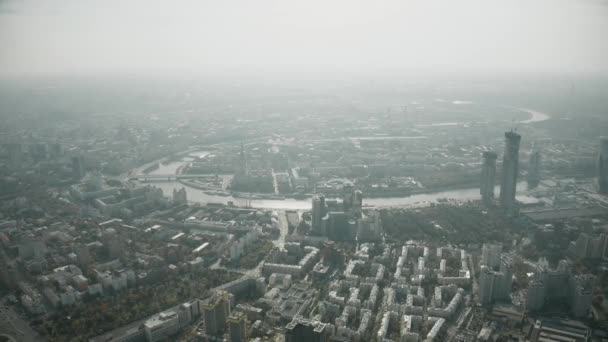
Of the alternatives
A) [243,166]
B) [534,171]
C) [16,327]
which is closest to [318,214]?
[243,166]

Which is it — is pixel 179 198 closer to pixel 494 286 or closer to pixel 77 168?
A: pixel 77 168

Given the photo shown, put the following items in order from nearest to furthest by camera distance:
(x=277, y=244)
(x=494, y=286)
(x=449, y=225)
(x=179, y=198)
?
1. (x=494, y=286)
2. (x=277, y=244)
3. (x=449, y=225)
4. (x=179, y=198)

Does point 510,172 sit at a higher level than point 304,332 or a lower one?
higher

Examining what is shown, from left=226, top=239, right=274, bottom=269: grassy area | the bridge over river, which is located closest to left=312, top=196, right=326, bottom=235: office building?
left=226, top=239, right=274, bottom=269: grassy area

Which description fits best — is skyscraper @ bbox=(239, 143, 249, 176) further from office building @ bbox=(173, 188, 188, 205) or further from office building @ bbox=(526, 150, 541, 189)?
office building @ bbox=(526, 150, 541, 189)

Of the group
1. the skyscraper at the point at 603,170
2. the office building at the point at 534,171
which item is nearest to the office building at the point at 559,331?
the skyscraper at the point at 603,170

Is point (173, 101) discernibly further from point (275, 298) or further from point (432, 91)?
point (275, 298)

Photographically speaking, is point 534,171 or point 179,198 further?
point 534,171

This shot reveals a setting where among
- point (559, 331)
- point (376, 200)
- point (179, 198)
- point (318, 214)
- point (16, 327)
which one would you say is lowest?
point (559, 331)

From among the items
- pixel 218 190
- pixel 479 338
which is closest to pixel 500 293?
pixel 479 338
